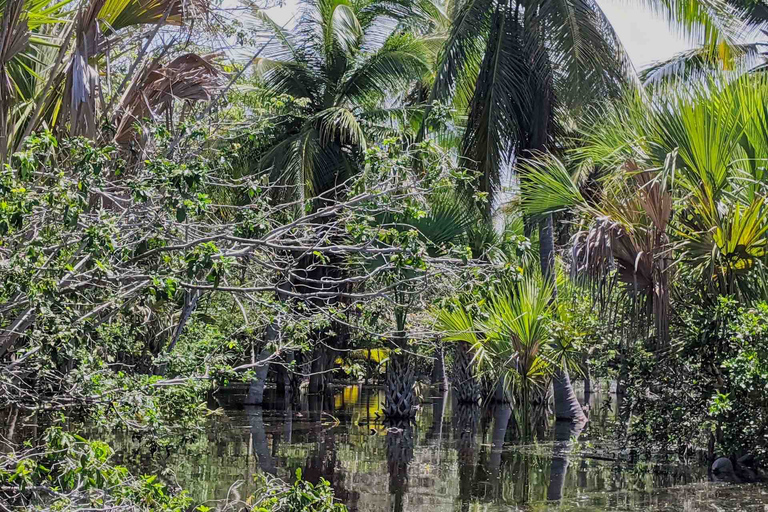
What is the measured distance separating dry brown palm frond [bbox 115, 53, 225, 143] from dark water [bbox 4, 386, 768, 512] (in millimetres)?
2608

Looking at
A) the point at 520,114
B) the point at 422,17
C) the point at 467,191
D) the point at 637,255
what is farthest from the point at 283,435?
the point at 422,17

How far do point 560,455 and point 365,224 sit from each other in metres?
6.33

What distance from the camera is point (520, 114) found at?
48.3ft

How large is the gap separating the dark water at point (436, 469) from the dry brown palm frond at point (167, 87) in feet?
8.56

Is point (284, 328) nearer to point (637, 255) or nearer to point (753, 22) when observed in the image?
point (637, 255)

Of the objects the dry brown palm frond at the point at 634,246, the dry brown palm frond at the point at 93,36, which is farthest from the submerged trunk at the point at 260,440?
the dry brown palm frond at the point at 93,36

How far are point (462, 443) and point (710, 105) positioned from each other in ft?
23.9

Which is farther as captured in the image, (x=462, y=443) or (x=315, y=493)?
(x=462, y=443)

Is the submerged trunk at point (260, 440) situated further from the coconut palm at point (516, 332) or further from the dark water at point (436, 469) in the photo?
the coconut palm at point (516, 332)

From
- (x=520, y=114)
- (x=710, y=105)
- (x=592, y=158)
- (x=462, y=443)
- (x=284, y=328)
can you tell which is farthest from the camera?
(x=520, y=114)

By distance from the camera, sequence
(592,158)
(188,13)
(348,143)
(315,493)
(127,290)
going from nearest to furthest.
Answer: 1. (315,493)
2. (127,290)
3. (188,13)
4. (592,158)
5. (348,143)

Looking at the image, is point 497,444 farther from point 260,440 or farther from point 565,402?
point 260,440

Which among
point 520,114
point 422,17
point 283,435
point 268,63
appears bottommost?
point 283,435

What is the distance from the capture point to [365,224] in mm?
5746
